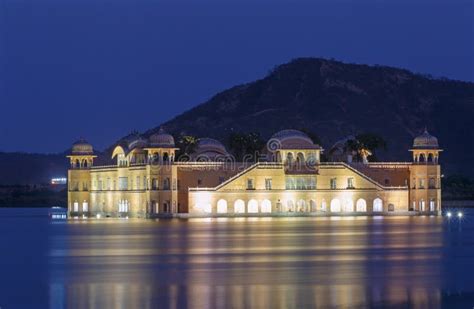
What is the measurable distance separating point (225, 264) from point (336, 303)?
35.9 ft

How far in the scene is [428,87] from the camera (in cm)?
18988

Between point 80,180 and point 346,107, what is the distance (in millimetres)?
80999

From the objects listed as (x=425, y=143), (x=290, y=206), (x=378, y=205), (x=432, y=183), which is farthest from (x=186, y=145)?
(x=432, y=183)

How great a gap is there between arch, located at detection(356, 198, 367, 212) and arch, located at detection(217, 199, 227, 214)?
9873 millimetres

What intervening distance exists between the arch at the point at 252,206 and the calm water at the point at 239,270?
31.1 m

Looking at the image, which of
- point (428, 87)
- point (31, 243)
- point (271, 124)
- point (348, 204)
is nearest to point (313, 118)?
point (271, 124)

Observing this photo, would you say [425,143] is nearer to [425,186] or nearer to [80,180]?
[425,186]

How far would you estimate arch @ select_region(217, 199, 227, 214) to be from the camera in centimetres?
9100

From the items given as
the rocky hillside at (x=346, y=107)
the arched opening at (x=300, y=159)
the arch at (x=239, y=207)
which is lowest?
the arch at (x=239, y=207)

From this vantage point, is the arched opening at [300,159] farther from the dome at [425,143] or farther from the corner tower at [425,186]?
the dome at [425,143]

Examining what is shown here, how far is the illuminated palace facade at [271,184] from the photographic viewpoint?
9112cm

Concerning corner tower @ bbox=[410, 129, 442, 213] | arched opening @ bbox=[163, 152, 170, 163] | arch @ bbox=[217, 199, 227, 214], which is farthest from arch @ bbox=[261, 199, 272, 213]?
corner tower @ bbox=[410, 129, 442, 213]

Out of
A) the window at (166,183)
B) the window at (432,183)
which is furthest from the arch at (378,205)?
the window at (166,183)

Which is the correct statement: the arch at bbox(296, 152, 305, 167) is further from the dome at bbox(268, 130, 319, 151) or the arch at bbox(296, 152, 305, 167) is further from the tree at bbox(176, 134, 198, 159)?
the tree at bbox(176, 134, 198, 159)
